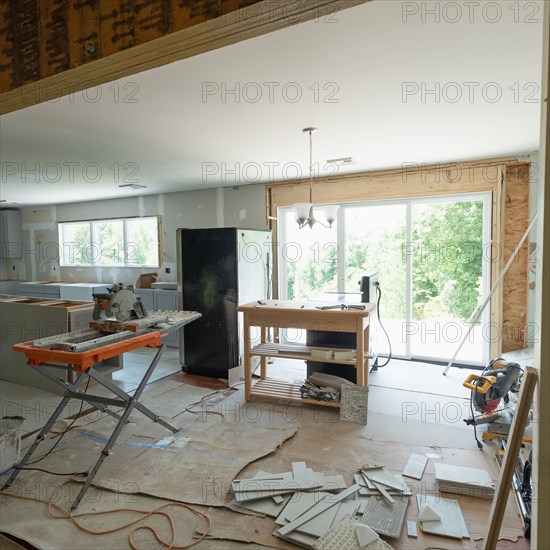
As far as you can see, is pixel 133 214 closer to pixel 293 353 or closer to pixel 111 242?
pixel 111 242

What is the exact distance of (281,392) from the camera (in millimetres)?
3430

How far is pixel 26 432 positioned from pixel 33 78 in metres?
2.70

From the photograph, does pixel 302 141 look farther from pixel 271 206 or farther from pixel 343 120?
pixel 271 206

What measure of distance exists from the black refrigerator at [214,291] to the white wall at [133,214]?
1.24 m

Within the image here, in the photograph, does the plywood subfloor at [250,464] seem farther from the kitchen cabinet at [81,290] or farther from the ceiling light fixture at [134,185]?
the kitchen cabinet at [81,290]

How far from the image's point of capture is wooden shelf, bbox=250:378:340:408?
127 inches

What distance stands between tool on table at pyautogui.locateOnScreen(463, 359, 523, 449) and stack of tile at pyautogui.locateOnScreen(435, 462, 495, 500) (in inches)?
16.7

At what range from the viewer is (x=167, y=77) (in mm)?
2125

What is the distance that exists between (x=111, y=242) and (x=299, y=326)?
4.70m

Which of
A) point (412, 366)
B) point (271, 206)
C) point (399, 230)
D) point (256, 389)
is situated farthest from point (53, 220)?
point (412, 366)

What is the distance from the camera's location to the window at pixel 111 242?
20.4 ft

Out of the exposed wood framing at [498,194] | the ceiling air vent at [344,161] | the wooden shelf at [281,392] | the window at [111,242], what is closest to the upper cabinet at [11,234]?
the window at [111,242]

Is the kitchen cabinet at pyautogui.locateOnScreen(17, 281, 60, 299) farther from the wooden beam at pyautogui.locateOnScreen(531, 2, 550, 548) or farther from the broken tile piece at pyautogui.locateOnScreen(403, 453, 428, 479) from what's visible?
the wooden beam at pyautogui.locateOnScreen(531, 2, 550, 548)

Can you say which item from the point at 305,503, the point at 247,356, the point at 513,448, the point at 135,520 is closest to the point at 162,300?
the point at 247,356
